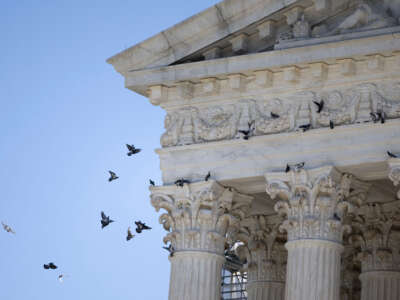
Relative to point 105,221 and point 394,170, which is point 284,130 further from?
point 105,221

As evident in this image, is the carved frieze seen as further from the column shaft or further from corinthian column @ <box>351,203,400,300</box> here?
the column shaft

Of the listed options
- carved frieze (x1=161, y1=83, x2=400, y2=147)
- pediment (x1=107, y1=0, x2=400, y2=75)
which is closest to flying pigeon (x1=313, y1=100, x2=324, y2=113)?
carved frieze (x1=161, y1=83, x2=400, y2=147)

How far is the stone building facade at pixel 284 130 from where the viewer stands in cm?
3566

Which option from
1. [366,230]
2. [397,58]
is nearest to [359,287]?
[366,230]

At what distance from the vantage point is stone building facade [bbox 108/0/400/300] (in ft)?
117

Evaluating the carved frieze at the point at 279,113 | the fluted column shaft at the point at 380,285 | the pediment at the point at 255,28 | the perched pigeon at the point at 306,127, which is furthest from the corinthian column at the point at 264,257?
the pediment at the point at 255,28

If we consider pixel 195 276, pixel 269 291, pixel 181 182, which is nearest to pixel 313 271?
pixel 195 276

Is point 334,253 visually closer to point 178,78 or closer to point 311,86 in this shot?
point 311,86

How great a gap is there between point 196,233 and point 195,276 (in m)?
1.37

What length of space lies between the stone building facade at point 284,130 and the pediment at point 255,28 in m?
0.04

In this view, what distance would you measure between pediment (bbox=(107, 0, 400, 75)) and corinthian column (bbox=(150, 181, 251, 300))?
4.37 meters

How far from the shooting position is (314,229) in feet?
118

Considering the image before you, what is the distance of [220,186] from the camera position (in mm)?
38188

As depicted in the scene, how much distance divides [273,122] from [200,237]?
4.34 m
